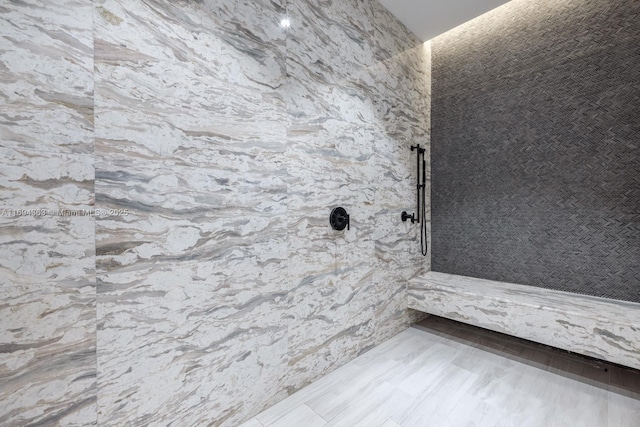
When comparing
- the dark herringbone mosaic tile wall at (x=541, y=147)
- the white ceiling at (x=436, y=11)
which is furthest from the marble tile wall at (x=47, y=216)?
the dark herringbone mosaic tile wall at (x=541, y=147)

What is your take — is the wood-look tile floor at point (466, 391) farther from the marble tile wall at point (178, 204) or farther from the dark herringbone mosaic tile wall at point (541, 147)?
the dark herringbone mosaic tile wall at point (541, 147)

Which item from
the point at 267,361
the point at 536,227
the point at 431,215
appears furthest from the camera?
the point at 431,215

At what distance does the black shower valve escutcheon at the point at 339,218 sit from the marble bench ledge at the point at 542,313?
1181 mm

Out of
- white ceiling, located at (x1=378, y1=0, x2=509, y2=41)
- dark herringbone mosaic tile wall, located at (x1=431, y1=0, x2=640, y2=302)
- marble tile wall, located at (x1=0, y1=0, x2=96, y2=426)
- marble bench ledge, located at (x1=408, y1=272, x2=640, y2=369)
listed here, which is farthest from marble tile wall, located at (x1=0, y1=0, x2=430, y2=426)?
dark herringbone mosaic tile wall, located at (x1=431, y1=0, x2=640, y2=302)

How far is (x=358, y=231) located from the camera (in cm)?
229

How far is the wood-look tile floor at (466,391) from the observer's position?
64.7 inches

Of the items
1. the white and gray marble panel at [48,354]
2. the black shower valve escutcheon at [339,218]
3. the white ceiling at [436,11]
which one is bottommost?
the white and gray marble panel at [48,354]

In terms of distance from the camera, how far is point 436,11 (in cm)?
252

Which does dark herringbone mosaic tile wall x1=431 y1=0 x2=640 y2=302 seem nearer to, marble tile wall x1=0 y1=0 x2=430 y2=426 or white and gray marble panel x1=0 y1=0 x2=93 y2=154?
marble tile wall x1=0 y1=0 x2=430 y2=426

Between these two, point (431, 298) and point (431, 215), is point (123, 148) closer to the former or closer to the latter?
point (431, 298)

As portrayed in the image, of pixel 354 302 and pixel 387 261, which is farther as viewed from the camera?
pixel 387 261

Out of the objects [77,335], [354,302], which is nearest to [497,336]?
[354,302]

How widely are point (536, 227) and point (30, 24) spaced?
347 centimetres

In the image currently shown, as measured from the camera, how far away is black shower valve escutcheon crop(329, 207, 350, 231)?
81.5 inches
